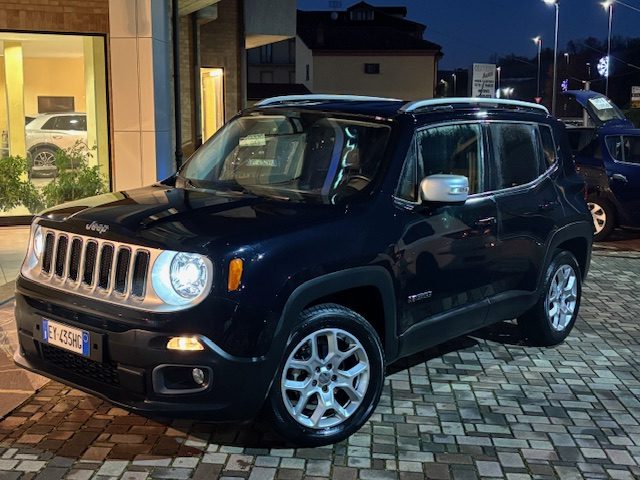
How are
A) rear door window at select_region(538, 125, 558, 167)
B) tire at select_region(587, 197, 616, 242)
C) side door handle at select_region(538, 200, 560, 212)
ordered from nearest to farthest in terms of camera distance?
side door handle at select_region(538, 200, 560, 212) → rear door window at select_region(538, 125, 558, 167) → tire at select_region(587, 197, 616, 242)

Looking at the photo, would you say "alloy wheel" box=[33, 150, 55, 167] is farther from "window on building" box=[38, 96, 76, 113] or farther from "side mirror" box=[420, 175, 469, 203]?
"side mirror" box=[420, 175, 469, 203]

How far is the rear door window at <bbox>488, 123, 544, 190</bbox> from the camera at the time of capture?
5332 mm

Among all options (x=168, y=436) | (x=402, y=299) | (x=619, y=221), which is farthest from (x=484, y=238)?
(x=619, y=221)

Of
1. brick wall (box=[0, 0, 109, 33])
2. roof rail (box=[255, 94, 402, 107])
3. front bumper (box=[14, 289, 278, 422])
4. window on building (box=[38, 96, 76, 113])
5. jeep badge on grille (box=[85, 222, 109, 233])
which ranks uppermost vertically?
brick wall (box=[0, 0, 109, 33])

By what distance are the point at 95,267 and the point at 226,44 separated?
18.0 m

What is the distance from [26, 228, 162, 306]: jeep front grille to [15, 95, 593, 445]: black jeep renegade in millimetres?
10

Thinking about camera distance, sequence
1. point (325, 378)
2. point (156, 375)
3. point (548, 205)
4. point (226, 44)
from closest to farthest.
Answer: point (156, 375) < point (325, 378) < point (548, 205) < point (226, 44)

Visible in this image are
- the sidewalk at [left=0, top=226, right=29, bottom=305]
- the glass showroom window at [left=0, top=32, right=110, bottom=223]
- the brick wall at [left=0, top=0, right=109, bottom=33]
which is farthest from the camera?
the glass showroom window at [left=0, top=32, right=110, bottom=223]

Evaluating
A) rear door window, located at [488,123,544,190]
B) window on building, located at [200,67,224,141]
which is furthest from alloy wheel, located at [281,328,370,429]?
window on building, located at [200,67,224,141]

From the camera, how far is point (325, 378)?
418 cm

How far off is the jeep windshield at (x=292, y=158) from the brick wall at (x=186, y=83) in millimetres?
10996

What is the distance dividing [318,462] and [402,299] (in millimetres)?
1037

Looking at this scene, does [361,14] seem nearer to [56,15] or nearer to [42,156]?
[42,156]

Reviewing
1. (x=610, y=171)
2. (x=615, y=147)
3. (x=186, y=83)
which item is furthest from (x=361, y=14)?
(x=610, y=171)
